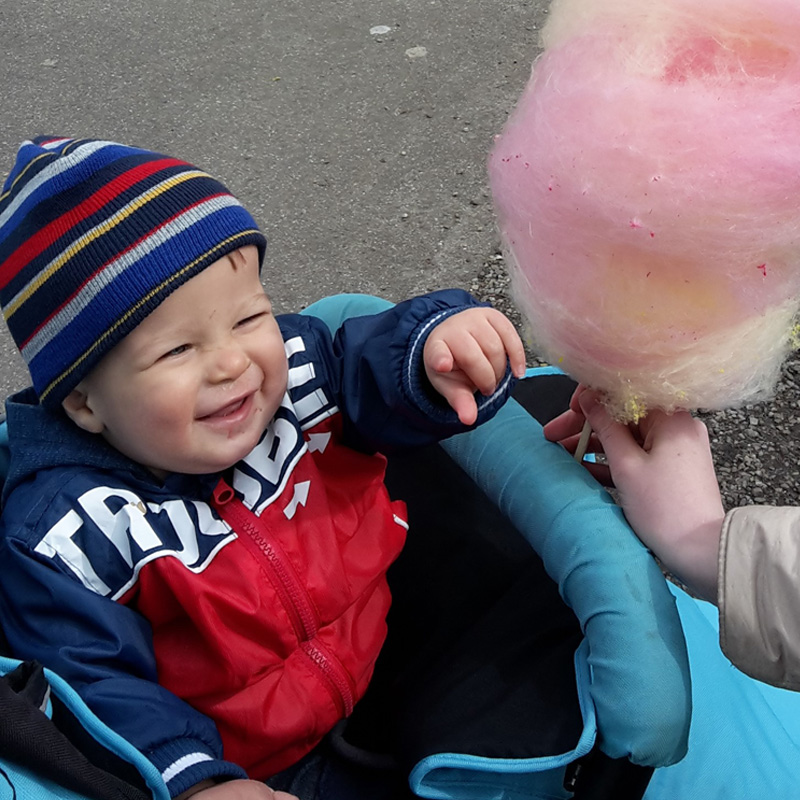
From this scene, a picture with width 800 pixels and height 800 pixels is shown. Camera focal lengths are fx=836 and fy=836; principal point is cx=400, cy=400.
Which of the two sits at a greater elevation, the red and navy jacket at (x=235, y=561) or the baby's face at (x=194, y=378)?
the baby's face at (x=194, y=378)

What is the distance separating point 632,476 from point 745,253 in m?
0.29

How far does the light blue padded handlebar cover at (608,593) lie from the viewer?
0.91m

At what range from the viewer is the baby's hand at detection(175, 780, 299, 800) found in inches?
35.1

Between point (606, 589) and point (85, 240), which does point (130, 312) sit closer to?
point (85, 240)

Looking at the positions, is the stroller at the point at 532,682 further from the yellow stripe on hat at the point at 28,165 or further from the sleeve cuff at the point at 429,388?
the yellow stripe on hat at the point at 28,165

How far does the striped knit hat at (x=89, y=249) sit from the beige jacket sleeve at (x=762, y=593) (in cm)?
66

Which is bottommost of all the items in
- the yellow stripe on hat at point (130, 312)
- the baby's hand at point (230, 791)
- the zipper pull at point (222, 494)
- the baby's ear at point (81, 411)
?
the baby's hand at point (230, 791)

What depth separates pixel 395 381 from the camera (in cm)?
109

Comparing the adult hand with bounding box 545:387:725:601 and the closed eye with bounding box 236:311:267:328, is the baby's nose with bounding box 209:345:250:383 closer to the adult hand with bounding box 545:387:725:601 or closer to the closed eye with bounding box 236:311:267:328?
the closed eye with bounding box 236:311:267:328

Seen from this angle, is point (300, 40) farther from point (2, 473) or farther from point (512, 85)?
point (2, 473)

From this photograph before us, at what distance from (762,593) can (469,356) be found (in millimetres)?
418

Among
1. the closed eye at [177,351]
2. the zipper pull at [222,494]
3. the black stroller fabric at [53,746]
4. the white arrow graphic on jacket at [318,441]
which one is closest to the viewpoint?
the black stroller fabric at [53,746]

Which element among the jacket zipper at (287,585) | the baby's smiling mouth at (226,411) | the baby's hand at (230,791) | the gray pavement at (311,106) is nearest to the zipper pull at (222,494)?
the jacket zipper at (287,585)

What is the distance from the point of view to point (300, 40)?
3.37m
